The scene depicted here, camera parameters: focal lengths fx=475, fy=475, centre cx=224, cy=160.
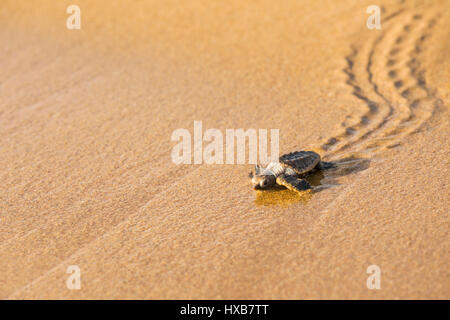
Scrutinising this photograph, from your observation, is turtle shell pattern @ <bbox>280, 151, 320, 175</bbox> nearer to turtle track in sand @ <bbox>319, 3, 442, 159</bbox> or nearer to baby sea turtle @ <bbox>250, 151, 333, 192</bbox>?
baby sea turtle @ <bbox>250, 151, 333, 192</bbox>

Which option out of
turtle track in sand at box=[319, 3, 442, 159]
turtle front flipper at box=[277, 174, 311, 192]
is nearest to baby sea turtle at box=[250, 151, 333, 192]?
turtle front flipper at box=[277, 174, 311, 192]

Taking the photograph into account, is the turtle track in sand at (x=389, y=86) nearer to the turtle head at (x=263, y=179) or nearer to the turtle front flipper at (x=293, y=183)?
the turtle front flipper at (x=293, y=183)

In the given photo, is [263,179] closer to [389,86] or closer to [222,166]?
[222,166]

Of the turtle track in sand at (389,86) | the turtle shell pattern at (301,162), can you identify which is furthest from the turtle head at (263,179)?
the turtle track in sand at (389,86)

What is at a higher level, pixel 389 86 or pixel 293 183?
pixel 389 86

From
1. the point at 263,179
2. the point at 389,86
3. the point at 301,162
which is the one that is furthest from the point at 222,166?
the point at 389,86

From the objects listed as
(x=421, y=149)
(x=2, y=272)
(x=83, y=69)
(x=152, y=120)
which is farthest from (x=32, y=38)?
(x=421, y=149)
